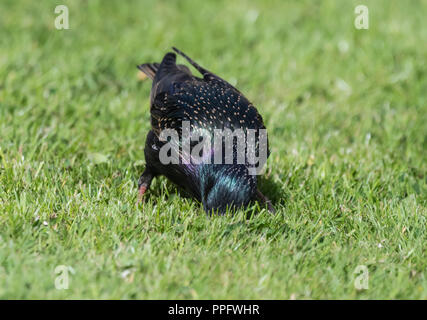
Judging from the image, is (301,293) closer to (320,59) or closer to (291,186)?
(291,186)

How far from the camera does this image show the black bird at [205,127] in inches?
155

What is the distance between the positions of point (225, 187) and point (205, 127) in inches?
21.1

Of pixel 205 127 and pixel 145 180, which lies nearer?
pixel 205 127

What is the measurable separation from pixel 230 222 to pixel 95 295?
103 cm

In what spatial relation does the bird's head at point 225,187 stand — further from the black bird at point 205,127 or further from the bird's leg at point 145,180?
the bird's leg at point 145,180

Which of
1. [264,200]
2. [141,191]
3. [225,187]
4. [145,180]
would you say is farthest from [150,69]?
[225,187]

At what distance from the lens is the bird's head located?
3920mm

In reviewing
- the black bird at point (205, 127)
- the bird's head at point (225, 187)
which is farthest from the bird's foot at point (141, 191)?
the bird's head at point (225, 187)

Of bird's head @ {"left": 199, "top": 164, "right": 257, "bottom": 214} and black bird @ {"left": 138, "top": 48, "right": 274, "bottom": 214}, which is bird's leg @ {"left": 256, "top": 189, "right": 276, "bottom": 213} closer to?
black bird @ {"left": 138, "top": 48, "right": 274, "bottom": 214}

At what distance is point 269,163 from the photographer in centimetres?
519

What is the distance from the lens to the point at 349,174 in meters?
5.07

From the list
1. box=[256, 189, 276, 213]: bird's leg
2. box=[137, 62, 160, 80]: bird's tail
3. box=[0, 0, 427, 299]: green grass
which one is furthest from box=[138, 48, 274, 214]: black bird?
box=[137, 62, 160, 80]: bird's tail

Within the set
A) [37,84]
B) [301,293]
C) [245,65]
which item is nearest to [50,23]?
[37,84]

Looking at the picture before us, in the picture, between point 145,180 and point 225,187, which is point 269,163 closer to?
point 145,180
